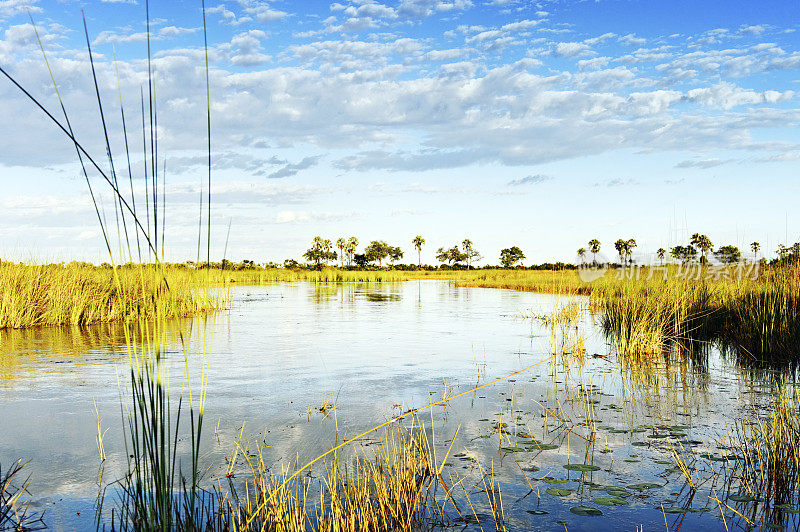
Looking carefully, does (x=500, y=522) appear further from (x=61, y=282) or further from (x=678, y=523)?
(x=61, y=282)

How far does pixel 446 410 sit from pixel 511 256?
10246 centimetres

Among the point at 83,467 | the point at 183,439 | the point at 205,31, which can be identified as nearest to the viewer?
the point at 205,31

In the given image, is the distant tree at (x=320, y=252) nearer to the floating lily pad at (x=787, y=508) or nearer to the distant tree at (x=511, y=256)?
the distant tree at (x=511, y=256)

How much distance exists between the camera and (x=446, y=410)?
19.6 ft

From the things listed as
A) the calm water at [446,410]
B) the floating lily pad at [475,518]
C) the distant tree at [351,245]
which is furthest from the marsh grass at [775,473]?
the distant tree at [351,245]

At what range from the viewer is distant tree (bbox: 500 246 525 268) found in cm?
10656

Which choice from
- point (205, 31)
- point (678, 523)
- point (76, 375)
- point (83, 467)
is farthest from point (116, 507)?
point (76, 375)

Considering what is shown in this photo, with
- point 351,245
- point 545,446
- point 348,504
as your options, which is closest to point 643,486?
point 545,446

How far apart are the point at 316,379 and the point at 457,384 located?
6.34 ft

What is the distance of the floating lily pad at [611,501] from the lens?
363 cm

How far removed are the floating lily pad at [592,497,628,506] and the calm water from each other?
0.04 meters

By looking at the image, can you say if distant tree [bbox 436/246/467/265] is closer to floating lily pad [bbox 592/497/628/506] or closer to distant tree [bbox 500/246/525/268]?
distant tree [bbox 500/246/525/268]

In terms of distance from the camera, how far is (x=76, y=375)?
25.5 ft

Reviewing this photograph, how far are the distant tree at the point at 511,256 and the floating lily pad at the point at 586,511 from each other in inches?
4080
